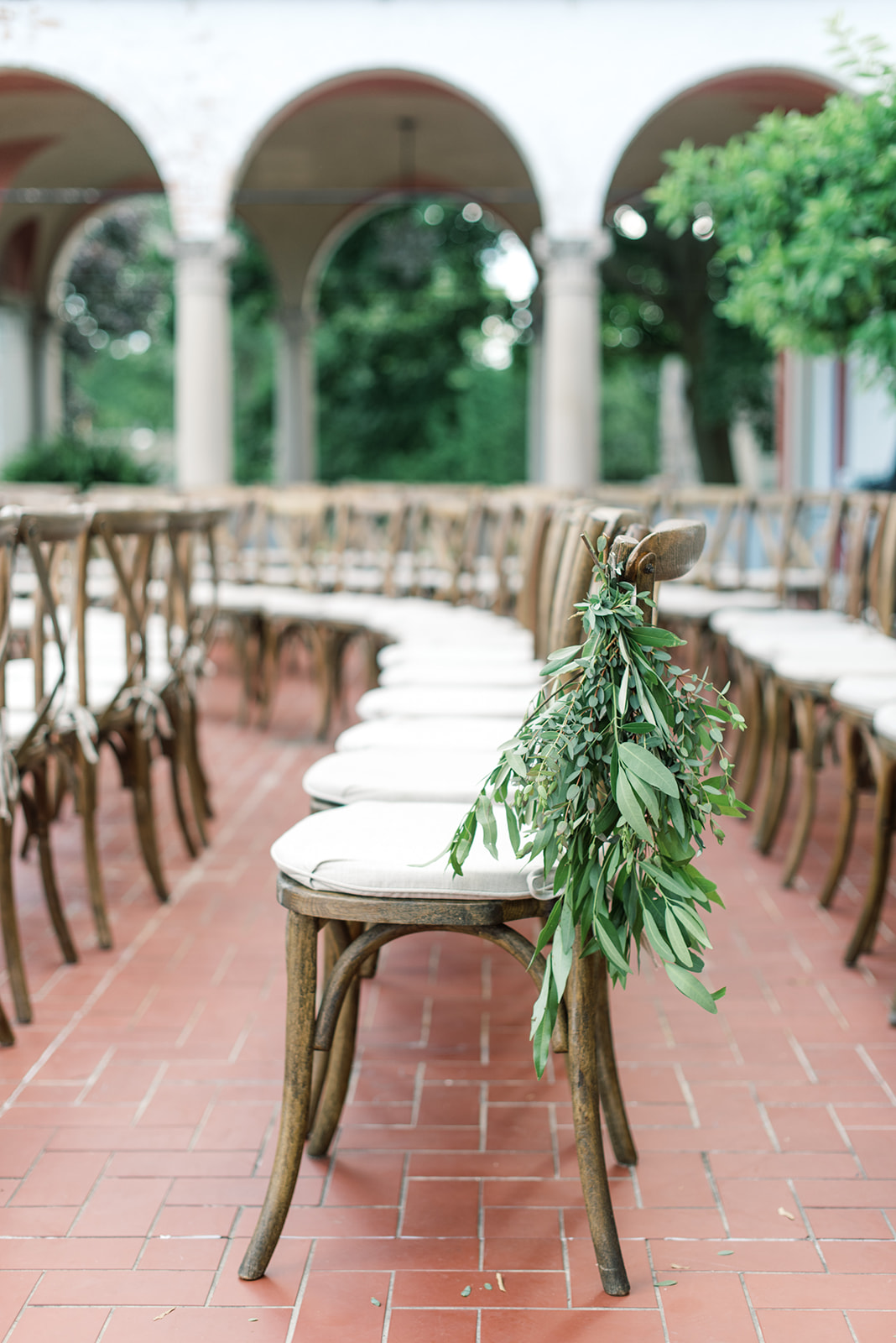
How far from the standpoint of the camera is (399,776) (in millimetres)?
2486

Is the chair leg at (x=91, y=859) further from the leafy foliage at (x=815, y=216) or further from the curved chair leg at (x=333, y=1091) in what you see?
the leafy foliage at (x=815, y=216)

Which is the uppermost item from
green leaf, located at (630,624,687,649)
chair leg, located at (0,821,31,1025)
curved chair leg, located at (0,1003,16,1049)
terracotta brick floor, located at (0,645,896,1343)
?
green leaf, located at (630,624,687,649)

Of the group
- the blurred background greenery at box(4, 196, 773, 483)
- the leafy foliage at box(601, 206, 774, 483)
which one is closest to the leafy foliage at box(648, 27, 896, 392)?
the blurred background greenery at box(4, 196, 773, 483)

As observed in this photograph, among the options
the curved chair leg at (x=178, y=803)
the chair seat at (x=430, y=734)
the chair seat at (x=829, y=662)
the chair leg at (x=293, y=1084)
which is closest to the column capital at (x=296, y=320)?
the curved chair leg at (x=178, y=803)

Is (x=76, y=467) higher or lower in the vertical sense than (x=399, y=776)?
higher

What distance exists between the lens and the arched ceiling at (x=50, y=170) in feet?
42.7

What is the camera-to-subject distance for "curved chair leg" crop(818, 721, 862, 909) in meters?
3.51

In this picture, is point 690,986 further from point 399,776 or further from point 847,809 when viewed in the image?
point 847,809

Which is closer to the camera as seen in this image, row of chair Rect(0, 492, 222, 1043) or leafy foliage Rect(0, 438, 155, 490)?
row of chair Rect(0, 492, 222, 1043)

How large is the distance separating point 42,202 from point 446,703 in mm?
13705

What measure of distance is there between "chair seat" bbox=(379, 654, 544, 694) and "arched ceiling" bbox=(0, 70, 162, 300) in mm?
9542

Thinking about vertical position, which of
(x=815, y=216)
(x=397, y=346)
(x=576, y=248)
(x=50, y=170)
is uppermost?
(x=50, y=170)

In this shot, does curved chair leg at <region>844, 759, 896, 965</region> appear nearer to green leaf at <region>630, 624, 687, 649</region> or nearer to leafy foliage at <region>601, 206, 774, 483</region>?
green leaf at <region>630, 624, 687, 649</region>

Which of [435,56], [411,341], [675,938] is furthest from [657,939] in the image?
[411,341]
